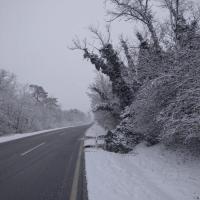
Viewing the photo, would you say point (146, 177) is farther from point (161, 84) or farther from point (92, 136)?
point (92, 136)

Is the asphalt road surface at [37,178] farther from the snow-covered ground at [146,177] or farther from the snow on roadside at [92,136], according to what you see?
the snow on roadside at [92,136]

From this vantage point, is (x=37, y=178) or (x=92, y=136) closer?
(x=37, y=178)

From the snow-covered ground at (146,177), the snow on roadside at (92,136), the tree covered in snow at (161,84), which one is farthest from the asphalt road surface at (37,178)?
the snow on roadside at (92,136)

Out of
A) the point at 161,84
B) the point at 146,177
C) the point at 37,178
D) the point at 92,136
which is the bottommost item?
the point at 146,177

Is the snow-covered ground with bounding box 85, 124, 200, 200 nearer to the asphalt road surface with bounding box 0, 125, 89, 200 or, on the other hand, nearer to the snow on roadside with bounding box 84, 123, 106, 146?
the asphalt road surface with bounding box 0, 125, 89, 200

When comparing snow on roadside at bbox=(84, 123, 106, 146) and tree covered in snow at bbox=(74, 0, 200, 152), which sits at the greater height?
tree covered in snow at bbox=(74, 0, 200, 152)

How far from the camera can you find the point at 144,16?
51.6 feet

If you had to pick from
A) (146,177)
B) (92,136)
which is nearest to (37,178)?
(146,177)

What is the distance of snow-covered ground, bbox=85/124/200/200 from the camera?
523cm

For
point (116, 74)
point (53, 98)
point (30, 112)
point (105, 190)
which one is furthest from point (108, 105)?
point (53, 98)

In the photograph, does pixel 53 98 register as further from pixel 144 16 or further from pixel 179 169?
pixel 179 169

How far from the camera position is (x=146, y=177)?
6699 mm

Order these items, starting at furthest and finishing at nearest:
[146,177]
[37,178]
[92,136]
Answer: [92,136], [37,178], [146,177]

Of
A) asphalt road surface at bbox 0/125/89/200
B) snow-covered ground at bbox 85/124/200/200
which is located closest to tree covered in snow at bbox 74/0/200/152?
snow-covered ground at bbox 85/124/200/200
